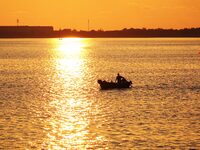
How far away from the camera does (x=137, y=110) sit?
6309 cm

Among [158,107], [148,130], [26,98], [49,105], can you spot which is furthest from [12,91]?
[148,130]

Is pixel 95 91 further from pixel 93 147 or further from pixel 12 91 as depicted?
pixel 93 147

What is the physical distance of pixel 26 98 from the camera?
75.8 metres

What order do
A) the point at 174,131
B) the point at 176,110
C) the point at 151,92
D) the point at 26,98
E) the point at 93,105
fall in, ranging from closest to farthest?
the point at 174,131 < the point at 176,110 < the point at 93,105 < the point at 26,98 < the point at 151,92

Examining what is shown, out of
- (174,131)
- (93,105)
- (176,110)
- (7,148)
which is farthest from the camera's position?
(93,105)

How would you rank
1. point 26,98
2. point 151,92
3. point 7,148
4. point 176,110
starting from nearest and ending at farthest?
1. point 7,148
2. point 176,110
3. point 26,98
4. point 151,92

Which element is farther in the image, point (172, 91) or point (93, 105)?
point (172, 91)

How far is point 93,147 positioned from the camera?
145 feet

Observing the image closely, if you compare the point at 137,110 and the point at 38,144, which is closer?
the point at 38,144

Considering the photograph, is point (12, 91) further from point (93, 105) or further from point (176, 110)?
point (176, 110)

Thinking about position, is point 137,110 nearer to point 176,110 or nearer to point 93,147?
point 176,110

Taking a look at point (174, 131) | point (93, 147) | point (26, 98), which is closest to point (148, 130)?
point (174, 131)

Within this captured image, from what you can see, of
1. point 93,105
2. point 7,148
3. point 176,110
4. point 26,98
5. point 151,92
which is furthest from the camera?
point 151,92

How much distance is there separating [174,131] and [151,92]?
3269 cm
